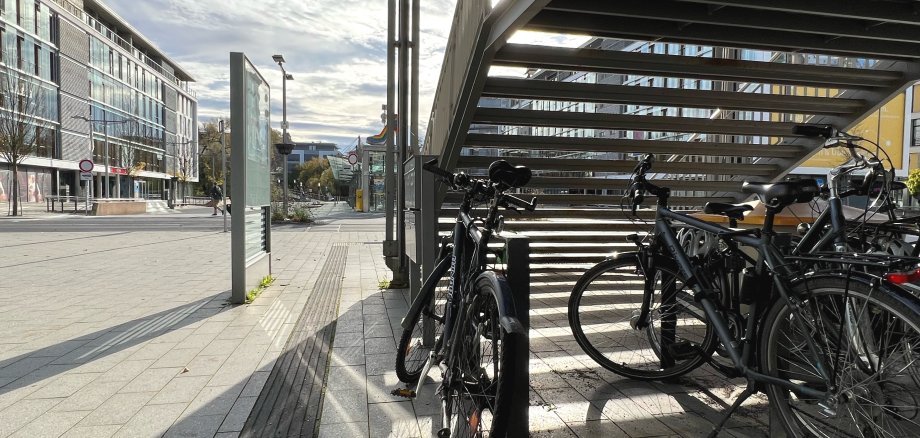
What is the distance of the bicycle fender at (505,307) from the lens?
1992 millimetres

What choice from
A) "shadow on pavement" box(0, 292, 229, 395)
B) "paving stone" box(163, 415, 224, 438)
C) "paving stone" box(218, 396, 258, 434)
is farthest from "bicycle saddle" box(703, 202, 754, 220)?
"shadow on pavement" box(0, 292, 229, 395)

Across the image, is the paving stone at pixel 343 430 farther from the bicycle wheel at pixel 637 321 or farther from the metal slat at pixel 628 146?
the metal slat at pixel 628 146

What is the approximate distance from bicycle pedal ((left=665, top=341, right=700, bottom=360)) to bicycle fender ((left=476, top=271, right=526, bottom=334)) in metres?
1.78

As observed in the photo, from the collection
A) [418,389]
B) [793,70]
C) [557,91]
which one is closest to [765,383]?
[418,389]

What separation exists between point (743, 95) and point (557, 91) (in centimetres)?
207

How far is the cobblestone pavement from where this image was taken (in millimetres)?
3016

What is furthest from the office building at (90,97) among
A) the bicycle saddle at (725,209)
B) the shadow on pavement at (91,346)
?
the bicycle saddle at (725,209)

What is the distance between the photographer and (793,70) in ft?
18.5

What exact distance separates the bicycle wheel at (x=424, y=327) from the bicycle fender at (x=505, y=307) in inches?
31.2

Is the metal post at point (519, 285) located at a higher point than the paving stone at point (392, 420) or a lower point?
higher

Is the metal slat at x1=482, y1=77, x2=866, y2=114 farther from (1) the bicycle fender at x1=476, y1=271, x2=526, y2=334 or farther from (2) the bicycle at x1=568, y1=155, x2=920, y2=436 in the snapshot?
(1) the bicycle fender at x1=476, y1=271, x2=526, y2=334

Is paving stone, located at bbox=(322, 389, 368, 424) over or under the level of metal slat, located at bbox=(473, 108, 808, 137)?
under

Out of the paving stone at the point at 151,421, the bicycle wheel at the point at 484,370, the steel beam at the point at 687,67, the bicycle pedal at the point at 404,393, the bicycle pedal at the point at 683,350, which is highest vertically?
the steel beam at the point at 687,67

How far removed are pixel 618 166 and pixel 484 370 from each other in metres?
5.13
